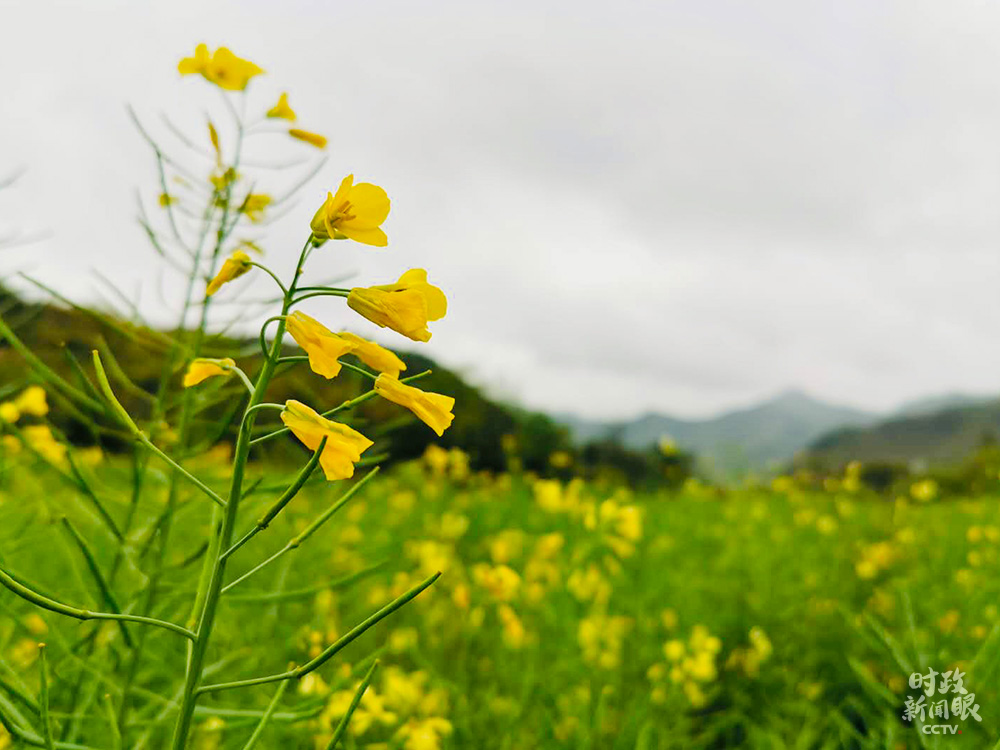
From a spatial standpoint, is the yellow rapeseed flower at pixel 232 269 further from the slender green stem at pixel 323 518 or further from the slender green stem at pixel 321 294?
the slender green stem at pixel 323 518

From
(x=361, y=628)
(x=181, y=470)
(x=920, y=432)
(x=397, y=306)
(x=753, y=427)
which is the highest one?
(x=753, y=427)

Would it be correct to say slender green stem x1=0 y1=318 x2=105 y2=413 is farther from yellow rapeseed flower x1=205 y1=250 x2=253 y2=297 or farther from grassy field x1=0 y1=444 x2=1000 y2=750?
yellow rapeseed flower x1=205 y1=250 x2=253 y2=297

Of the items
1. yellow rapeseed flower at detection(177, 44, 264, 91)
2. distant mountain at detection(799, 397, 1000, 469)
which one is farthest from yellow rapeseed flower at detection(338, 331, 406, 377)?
distant mountain at detection(799, 397, 1000, 469)

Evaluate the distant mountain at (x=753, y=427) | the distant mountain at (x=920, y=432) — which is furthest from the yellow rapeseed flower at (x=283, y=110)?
the distant mountain at (x=920, y=432)

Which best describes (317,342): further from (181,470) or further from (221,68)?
(221,68)

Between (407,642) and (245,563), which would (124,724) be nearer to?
(407,642)

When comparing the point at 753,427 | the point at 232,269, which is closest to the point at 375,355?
the point at 232,269

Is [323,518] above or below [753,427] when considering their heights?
below

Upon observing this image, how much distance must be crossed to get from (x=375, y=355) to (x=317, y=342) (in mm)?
41

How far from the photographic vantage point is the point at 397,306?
515 millimetres

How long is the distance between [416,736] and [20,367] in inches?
158

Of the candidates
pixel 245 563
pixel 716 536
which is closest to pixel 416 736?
pixel 245 563

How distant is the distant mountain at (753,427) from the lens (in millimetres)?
4566

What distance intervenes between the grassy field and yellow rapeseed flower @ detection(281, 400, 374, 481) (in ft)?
0.20
